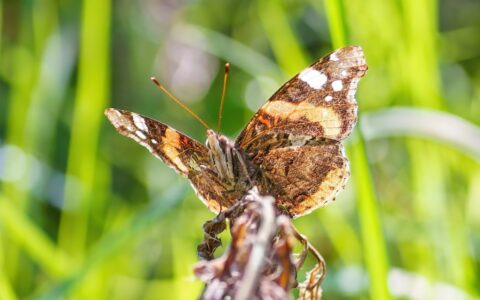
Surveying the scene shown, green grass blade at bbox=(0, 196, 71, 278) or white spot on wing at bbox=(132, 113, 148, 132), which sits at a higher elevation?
white spot on wing at bbox=(132, 113, 148, 132)

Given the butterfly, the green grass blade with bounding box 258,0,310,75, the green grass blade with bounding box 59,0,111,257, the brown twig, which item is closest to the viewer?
the brown twig

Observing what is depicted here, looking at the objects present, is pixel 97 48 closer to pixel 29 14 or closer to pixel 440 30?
pixel 29 14

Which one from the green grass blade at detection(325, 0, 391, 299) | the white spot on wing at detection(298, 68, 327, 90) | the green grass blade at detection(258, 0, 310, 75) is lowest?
the green grass blade at detection(325, 0, 391, 299)

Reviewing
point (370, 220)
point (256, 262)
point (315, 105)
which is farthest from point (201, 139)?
point (256, 262)

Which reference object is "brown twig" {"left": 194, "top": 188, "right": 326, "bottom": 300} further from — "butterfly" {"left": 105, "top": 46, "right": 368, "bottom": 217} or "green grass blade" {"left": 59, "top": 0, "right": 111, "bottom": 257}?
"green grass blade" {"left": 59, "top": 0, "right": 111, "bottom": 257}

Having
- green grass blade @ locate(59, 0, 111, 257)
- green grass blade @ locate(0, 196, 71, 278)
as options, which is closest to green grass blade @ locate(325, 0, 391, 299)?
green grass blade @ locate(0, 196, 71, 278)

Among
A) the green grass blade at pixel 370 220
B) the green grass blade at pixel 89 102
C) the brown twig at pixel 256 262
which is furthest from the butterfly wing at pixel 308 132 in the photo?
the green grass blade at pixel 89 102

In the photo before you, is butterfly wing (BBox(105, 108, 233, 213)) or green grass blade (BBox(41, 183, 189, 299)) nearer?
butterfly wing (BBox(105, 108, 233, 213))

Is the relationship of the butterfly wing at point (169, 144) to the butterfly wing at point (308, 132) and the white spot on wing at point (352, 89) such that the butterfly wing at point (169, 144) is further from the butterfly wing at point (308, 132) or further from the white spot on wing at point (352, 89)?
the white spot on wing at point (352, 89)

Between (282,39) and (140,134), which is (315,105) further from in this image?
(282,39)
